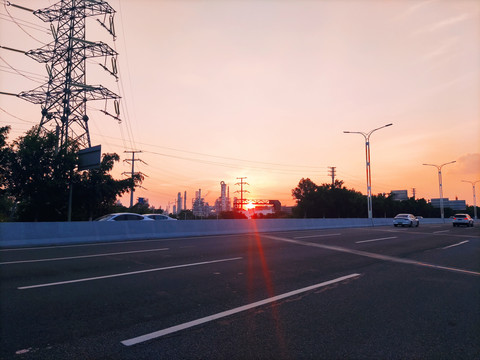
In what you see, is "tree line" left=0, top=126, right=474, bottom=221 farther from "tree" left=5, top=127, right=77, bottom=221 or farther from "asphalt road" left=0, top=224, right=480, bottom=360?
"asphalt road" left=0, top=224, right=480, bottom=360

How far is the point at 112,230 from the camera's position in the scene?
637 inches

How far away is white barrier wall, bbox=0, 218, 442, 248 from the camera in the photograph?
13.6 meters

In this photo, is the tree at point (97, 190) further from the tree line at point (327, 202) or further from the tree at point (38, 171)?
the tree line at point (327, 202)

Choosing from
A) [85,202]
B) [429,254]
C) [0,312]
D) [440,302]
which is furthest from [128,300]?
[85,202]

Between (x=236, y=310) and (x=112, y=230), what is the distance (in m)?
13.3

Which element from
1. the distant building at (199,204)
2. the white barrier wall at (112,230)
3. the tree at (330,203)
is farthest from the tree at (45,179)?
the distant building at (199,204)

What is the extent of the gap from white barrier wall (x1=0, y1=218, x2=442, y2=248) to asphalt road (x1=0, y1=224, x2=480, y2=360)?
5652mm

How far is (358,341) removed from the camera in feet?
12.3

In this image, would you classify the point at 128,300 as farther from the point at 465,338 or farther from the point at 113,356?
the point at 465,338

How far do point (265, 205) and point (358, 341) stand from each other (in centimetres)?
14317

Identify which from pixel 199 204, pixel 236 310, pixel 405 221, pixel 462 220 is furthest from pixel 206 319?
pixel 199 204

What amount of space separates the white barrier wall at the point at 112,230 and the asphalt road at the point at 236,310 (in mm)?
5652

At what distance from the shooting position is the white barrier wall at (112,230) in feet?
44.8

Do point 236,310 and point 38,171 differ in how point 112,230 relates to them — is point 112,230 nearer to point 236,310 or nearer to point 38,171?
point 38,171
